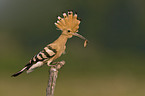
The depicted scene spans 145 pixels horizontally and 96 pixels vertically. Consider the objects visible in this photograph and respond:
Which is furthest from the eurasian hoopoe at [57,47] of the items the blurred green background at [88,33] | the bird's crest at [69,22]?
the blurred green background at [88,33]

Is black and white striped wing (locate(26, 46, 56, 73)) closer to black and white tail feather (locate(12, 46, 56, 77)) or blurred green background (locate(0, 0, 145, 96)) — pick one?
black and white tail feather (locate(12, 46, 56, 77))

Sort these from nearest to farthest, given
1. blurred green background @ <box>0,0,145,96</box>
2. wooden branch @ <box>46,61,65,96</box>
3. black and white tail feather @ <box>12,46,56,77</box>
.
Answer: black and white tail feather @ <box>12,46,56,77</box> < wooden branch @ <box>46,61,65,96</box> < blurred green background @ <box>0,0,145,96</box>

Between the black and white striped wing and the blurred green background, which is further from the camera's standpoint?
the blurred green background

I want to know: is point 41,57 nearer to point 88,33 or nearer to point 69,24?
point 69,24

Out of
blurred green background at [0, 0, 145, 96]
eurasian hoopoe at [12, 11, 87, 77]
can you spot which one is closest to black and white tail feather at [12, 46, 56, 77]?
eurasian hoopoe at [12, 11, 87, 77]

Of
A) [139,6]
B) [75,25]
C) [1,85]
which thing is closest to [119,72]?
[1,85]

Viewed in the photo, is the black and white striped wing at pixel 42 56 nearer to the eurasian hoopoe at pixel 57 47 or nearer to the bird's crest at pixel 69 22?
the eurasian hoopoe at pixel 57 47

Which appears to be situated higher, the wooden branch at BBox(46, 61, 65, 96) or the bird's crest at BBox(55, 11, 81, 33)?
the bird's crest at BBox(55, 11, 81, 33)

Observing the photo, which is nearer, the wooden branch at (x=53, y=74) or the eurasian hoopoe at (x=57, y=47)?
the eurasian hoopoe at (x=57, y=47)

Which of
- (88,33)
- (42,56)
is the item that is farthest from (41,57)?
(88,33)
